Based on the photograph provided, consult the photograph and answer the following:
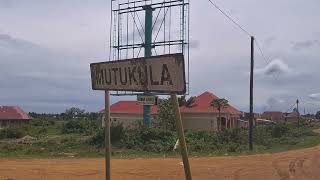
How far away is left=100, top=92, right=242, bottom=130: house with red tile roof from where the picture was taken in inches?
2499

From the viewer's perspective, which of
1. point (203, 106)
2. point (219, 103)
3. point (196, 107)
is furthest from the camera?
point (203, 106)

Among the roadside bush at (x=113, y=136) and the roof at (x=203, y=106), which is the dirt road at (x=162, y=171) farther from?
the roof at (x=203, y=106)

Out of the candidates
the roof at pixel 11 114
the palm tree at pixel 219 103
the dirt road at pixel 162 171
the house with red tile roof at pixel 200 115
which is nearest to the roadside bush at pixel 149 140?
the dirt road at pixel 162 171

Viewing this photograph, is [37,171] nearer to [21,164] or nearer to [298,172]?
[21,164]

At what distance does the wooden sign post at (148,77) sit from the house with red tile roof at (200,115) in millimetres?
52840

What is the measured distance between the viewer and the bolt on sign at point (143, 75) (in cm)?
536

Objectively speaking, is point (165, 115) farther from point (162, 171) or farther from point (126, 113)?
point (162, 171)

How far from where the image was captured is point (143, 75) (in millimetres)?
5840

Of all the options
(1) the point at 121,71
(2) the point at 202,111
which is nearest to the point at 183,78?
(1) the point at 121,71

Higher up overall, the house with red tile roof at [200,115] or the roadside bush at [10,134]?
the house with red tile roof at [200,115]

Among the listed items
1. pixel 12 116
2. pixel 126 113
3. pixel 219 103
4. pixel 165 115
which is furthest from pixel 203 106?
pixel 12 116

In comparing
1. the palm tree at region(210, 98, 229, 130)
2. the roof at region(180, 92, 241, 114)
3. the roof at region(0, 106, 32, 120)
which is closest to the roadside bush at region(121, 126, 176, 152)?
the palm tree at region(210, 98, 229, 130)

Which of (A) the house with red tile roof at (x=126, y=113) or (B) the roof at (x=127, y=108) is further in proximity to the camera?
(B) the roof at (x=127, y=108)

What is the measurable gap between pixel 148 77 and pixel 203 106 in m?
60.1
